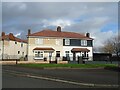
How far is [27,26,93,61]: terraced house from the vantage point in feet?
209

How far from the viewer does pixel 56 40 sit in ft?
218

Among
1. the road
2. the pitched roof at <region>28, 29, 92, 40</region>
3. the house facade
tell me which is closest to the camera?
the road

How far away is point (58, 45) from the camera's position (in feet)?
218

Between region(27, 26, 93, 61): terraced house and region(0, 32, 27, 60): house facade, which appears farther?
region(0, 32, 27, 60): house facade

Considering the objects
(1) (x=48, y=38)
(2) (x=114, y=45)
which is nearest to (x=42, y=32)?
(1) (x=48, y=38)

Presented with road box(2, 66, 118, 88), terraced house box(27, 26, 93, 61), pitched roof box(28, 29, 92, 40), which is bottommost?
road box(2, 66, 118, 88)

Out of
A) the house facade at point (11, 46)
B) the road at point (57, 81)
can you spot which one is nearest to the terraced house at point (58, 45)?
the house facade at point (11, 46)

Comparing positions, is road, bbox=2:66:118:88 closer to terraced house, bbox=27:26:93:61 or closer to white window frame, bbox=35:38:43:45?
terraced house, bbox=27:26:93:61

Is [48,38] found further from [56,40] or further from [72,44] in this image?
[72,44]

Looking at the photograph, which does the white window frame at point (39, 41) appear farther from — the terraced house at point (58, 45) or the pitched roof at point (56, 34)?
the pitched roof at point (56, 34)

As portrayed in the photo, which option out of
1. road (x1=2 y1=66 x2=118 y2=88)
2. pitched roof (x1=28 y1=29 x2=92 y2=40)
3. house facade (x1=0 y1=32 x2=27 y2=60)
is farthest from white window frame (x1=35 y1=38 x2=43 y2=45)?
road (x1=2 y1=66 x2=118 y2=88)

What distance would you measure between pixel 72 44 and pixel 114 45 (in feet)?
118

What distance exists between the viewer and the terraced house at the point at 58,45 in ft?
209

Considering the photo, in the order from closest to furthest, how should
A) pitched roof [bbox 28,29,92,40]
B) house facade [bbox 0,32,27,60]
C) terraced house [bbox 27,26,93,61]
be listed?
1. terraced house [bbox 27,26,93,61]
2. pitched roof [bbox 28,29,92,40]
3. house facade [bbox 0,32,27,60]
